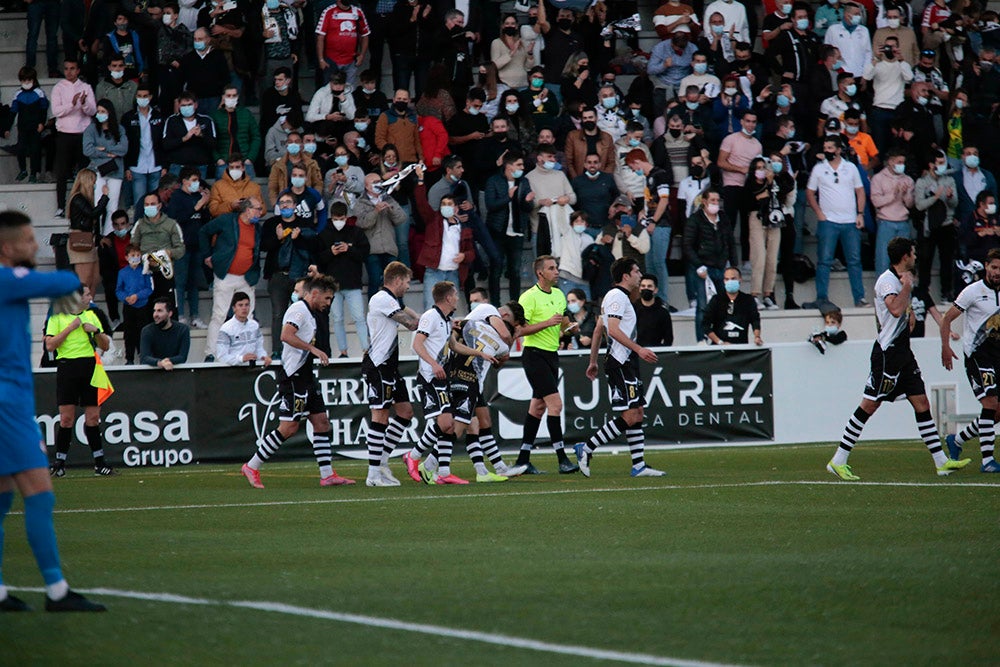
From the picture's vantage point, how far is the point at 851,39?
26.9 meters

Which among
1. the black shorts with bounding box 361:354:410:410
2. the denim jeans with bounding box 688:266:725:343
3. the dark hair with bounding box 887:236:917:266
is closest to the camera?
the dark hair with bounding box 887:236:917:266

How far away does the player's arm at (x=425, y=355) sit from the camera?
15.4 meters

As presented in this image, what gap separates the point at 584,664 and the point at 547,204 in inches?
699

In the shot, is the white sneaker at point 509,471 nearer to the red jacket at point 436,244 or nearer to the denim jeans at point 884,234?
the red jacket at point 436,244

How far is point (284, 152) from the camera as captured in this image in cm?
2383

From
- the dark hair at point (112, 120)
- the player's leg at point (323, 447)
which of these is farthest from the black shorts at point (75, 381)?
the dark hair at point (112, 120)

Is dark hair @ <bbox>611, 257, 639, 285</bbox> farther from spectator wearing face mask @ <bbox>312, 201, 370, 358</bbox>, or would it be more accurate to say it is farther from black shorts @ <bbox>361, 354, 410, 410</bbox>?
spectator wearing face mask @ <bbox>312, 201, 370, 358</bbox>

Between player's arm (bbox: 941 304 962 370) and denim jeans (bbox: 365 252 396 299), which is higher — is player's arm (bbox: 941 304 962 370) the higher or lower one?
the lower one

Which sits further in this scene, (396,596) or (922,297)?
(922,297)

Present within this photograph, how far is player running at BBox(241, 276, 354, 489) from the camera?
15.7m

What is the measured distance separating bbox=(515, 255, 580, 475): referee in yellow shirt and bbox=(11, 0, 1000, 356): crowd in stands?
5.10 m

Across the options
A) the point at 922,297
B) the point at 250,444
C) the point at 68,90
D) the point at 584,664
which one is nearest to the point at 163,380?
the point at 250,444

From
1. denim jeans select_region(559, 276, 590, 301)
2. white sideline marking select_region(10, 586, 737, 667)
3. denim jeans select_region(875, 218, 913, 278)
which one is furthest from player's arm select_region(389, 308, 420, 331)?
denim jeans select_region(875, 218, 913, 278)

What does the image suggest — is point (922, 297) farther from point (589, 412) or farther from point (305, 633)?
point (305, 633)
